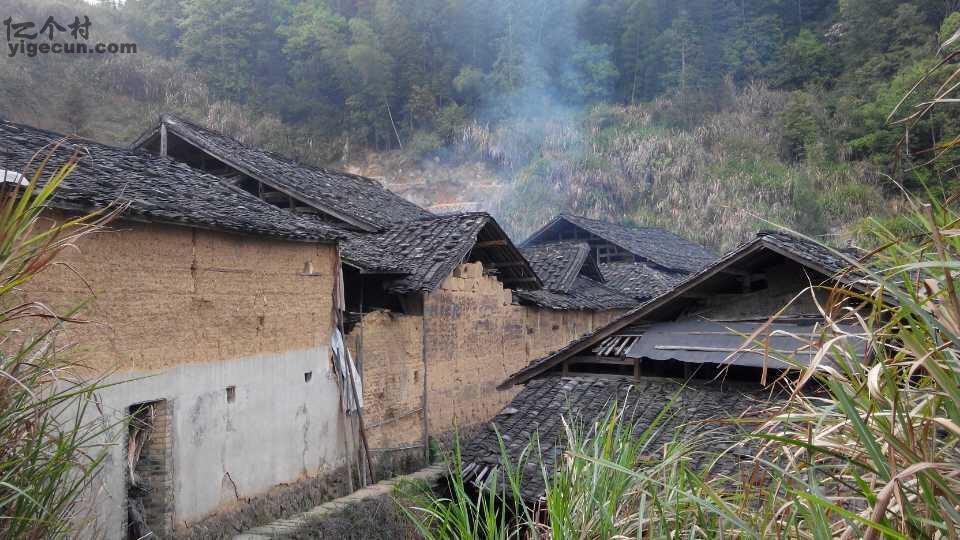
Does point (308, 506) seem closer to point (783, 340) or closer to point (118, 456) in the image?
point (118, 456)

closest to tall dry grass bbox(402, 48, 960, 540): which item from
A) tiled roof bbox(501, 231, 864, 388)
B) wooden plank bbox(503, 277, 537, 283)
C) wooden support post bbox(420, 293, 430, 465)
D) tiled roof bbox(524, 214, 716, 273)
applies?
tiled roof bbox(501, 231, 864, 388)

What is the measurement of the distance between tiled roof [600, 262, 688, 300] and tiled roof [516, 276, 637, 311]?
82 cm

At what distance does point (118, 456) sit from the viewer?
21.2 ft

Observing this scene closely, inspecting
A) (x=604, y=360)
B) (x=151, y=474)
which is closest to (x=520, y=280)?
(x=604, y=360)

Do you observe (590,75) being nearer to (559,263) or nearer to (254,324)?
(559,263)

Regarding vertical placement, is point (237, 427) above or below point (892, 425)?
below

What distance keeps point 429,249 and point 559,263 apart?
23.2 feet

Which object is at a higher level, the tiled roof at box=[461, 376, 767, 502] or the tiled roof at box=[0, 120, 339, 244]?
the tiled roof at box=[0, 120, 339, 244]

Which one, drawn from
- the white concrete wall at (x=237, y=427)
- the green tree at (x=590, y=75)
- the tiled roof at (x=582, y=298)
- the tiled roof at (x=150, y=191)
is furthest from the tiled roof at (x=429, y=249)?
the green tree at (x=590, y=75)

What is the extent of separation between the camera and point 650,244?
25.0 metres

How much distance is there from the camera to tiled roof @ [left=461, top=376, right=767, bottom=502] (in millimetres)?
6516

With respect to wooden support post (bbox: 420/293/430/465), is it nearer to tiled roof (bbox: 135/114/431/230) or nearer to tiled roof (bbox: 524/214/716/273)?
tiled roof (bbox: 135/114/431/230)

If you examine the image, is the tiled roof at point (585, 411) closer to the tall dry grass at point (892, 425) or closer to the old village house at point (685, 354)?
the old village house at point (685, 354)

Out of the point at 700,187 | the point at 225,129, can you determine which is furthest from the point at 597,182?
the point at 225,129
